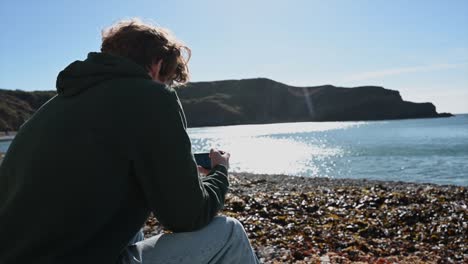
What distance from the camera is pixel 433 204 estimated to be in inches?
497

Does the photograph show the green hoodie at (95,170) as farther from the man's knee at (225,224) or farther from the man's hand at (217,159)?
the man's hand at (217,159)

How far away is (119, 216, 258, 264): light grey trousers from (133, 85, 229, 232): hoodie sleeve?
0.61 ft

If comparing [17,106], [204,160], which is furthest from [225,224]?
[17,106]

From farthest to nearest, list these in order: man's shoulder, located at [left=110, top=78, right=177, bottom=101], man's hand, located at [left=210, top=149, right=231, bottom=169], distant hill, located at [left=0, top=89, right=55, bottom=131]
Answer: distant hill, located at [left=0, top=89, right=55, bottom=131]
man's hand, located at [left=210, top=149, right=231, bottom=169]
man's shoulder, located at [left=110, top=78, right=177, bottom=101]

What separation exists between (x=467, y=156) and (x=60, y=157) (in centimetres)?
4902

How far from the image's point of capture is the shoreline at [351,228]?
6.94 meters

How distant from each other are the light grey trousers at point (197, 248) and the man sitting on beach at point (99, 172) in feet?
0.05

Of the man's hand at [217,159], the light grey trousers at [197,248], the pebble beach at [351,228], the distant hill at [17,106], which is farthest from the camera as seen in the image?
the distant hill at [17,106]

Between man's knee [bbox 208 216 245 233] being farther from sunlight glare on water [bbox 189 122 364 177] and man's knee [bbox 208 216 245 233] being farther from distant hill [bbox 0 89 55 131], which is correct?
distant hill [bbox 0 89 55 131]

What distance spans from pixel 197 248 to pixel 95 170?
2.38ft

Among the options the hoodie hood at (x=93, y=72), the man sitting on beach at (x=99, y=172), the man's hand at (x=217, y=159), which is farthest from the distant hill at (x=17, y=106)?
the man sitting on beach at (x=99, y=172)

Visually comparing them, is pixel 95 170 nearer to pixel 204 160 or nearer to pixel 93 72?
pixel 93 72

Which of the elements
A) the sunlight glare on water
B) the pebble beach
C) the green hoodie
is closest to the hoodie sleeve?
the green hoodie

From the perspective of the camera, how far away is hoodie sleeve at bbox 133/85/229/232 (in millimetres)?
2029
